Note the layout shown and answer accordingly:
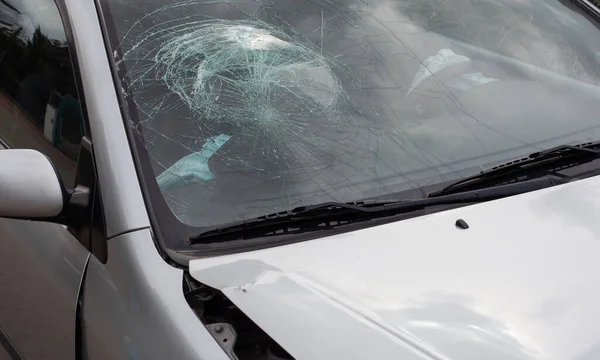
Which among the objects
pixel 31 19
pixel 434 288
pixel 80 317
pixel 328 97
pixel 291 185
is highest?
pixel 31 19

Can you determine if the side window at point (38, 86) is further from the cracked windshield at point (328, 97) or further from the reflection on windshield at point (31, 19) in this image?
the cracked windshield at point (328, 97)

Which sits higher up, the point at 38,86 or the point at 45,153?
the point at 38,86

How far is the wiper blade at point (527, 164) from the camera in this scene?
1828 mm

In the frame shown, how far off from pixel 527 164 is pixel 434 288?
0.62 meters

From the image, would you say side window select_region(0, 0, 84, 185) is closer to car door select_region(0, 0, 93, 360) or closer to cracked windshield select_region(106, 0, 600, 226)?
car door select_region(0, 0, 93, 360)

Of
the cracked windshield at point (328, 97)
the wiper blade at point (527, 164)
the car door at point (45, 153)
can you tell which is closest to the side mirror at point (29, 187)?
the car door at point (45, 153)

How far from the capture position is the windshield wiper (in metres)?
1.58

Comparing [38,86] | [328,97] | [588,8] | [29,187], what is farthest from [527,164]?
[38,86]

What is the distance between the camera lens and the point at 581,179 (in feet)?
6.29

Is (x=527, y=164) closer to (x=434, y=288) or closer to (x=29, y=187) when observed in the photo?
(x=434, y=288)

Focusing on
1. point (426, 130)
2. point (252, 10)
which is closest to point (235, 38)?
point (252, 10)

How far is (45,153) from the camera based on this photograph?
6.27 feet

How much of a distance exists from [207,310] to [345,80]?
89 cm

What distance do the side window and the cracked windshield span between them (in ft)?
0.53
